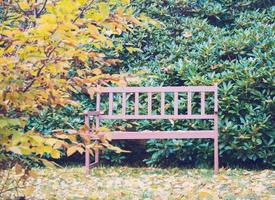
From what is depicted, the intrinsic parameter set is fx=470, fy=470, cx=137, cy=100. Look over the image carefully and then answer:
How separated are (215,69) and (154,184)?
191cm

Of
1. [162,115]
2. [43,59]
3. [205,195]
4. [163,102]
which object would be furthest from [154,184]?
[43,59]

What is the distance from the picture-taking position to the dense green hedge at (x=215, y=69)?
4.94 meters

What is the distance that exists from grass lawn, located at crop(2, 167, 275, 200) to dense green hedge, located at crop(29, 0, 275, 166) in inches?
11.4

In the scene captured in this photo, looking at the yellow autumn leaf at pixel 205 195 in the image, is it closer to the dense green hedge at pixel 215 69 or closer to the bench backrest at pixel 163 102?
the bench backrest at pixel 163 102

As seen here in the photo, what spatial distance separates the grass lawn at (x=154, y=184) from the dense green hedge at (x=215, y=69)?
0.29 metres

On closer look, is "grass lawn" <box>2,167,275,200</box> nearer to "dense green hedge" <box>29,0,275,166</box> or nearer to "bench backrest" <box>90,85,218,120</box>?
"dense green hedge" <box>29,0,275,166</box>

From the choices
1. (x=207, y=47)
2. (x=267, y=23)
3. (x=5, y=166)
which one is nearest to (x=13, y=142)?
(x=5, y=166)

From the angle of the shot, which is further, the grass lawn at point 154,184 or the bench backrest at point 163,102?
the bench backrest at point 163,102

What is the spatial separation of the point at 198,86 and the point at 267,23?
6.43 feet

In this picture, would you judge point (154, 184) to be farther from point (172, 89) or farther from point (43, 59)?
point (43, 59)

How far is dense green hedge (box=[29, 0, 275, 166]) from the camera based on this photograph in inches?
194

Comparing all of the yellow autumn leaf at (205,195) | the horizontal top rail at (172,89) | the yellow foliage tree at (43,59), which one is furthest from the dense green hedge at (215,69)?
the yellow foliage tree at (43,59)

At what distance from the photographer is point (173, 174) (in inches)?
187

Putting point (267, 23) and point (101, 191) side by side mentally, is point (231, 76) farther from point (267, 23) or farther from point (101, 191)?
point (101, 191)
